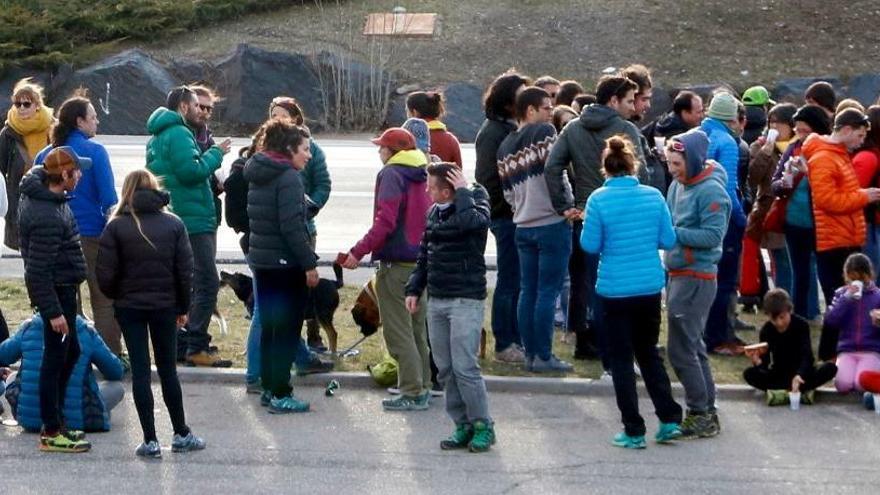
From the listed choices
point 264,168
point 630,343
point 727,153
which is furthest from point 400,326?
point 727,153

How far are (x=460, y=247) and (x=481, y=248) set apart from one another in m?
0.13

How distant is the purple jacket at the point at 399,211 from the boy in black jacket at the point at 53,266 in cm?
174

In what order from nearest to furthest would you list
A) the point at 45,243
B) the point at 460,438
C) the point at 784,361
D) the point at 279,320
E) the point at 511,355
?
the point at 45,243 < the point at 460,438 < the point at 279,320 < the point at 784,361 < the point at 511,355

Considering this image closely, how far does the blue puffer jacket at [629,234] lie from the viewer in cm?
851

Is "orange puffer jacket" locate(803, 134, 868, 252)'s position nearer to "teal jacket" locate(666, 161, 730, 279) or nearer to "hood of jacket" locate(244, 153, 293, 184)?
"teal jacket" locate(666, 161, 730, 279)

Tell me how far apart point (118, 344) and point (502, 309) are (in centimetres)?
259

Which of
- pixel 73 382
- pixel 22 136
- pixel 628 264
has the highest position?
pixel 22 136

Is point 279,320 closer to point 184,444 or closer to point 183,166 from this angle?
point 184,444

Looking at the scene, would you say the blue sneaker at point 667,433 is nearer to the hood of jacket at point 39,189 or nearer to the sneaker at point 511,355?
the sneaker at point 511,355

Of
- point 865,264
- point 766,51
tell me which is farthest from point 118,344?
point 766,51

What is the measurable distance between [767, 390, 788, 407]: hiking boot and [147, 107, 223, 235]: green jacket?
148 inches

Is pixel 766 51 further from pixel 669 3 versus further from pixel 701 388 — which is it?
pixel 701 388

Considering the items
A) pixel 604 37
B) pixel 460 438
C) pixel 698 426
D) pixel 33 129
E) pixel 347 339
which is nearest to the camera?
pixel 460 438

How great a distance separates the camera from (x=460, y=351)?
28.1ft
